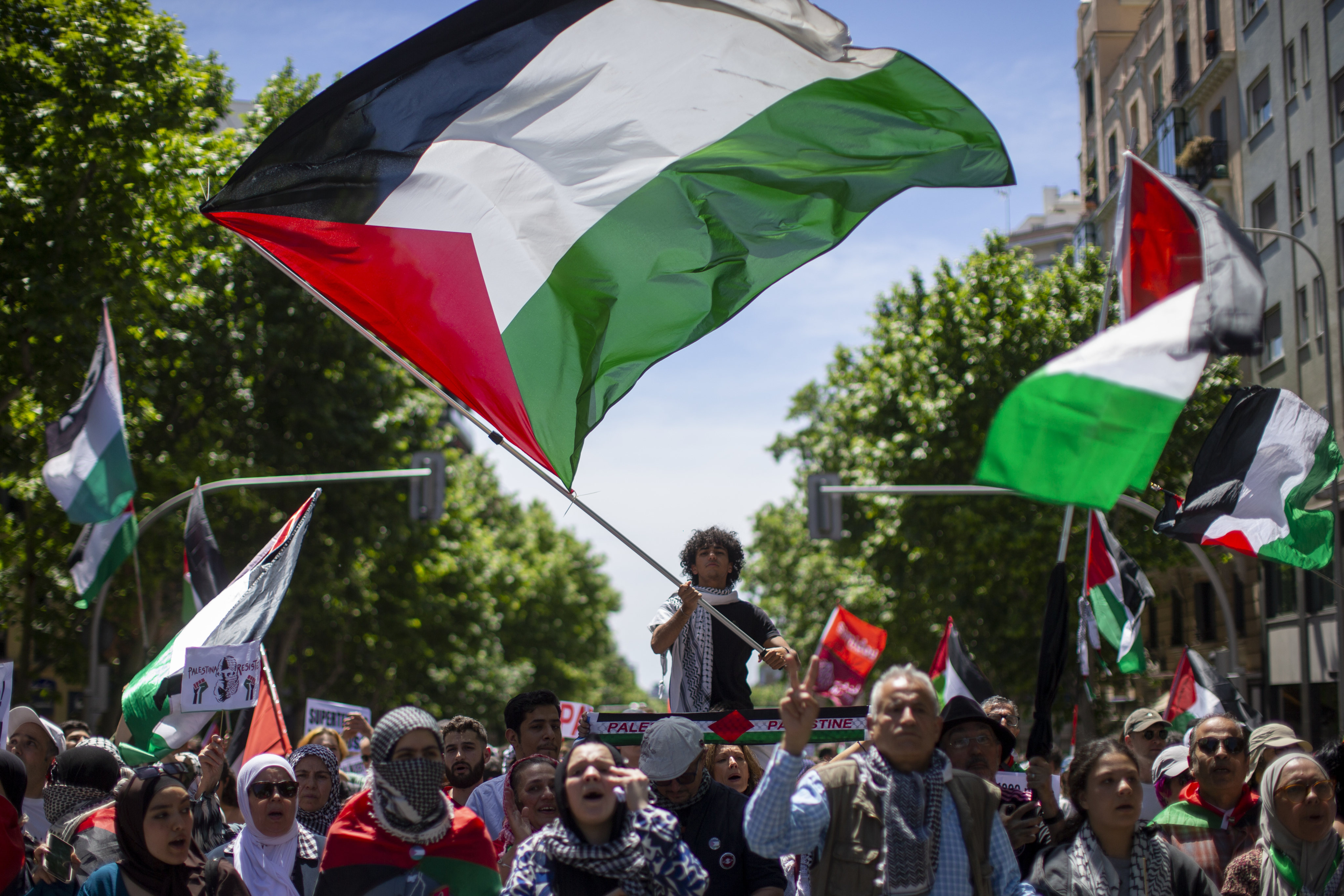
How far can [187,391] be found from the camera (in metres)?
25.7

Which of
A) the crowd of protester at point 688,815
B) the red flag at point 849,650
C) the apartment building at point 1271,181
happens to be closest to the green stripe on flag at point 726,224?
the crowd of protester at point 688,815

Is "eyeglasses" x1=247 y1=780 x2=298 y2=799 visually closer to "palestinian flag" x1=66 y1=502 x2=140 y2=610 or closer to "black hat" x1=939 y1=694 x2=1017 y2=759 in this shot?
"black hat" x1=939 y1=694 x2=1017 y2=759

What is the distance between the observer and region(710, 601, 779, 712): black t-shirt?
266 inches

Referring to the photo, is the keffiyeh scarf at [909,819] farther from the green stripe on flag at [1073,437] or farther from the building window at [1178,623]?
the building window at [1178,623]

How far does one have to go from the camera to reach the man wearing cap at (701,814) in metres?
5.22

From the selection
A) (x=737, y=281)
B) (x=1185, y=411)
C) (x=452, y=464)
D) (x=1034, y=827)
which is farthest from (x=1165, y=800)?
(x=452, y=464)

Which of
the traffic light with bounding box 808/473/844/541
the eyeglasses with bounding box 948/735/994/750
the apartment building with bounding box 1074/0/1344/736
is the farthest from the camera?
the apartment building with bounding box 1074/0/1344/736

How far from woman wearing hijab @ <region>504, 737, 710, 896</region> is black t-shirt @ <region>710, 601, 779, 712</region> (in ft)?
8.00

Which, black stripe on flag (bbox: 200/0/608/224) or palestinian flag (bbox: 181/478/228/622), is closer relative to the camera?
black stripe on flag (bbox: 200/0/608/224)

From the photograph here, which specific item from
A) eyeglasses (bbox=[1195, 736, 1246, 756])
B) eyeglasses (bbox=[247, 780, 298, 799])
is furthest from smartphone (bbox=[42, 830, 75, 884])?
eyeglasses (bbox=[1195, 736, 1246, 756])

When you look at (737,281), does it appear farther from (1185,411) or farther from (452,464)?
(452,464)

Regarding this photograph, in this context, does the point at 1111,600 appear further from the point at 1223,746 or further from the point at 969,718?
the point at 969,718

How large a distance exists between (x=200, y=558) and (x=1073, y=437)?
918 cm

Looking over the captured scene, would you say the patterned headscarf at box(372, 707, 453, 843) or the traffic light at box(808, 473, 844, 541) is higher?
the traffic light at box(808, 473, 844, 541)
